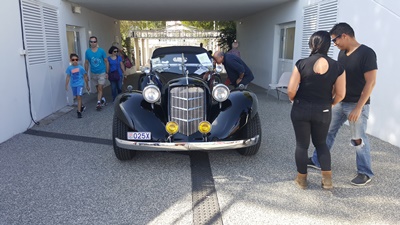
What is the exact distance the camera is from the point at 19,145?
4.84 meters

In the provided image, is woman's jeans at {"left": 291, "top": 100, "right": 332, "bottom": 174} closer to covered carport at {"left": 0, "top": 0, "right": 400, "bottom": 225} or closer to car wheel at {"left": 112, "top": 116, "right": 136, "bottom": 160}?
covered carport at {"left": 0, "top": 0, "right": 400, "bottom": 225}

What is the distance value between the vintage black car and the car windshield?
1235mm

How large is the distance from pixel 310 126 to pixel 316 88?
403mm

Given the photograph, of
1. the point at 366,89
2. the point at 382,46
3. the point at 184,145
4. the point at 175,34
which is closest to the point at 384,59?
the point at 382,46

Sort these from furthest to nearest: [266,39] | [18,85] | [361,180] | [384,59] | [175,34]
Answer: [175,34]
[266,39]
[18,85]
[384,59]
[361,180]

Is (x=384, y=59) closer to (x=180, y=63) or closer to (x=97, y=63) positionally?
(x=180, y=63)

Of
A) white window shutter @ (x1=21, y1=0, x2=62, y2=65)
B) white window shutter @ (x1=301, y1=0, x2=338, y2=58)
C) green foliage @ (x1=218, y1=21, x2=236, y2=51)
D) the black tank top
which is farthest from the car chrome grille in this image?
green foliage @ (x1=218, y1=21, x2=236, y2=51)

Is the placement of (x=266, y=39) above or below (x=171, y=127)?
above

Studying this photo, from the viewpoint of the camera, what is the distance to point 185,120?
3736 mm

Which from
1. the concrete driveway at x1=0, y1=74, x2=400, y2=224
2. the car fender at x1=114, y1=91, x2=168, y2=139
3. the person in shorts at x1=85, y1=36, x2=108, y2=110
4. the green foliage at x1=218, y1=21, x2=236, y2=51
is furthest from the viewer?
the green foliage at x1=218, y1=21, x2=236, y2=51

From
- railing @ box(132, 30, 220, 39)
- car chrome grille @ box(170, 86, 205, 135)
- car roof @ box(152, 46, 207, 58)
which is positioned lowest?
car chrome grille @ box(170, 86, 205, 135)

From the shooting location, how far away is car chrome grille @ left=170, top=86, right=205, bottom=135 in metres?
3.74

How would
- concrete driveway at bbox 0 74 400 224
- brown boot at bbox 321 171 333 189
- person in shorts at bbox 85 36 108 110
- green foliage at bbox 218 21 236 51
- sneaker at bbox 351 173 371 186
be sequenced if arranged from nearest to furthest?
concrete driveway at bbox 0 74 400 224, brown boot at bbox 321 171 333 189, sneaker at bbox 351 173 371 186, person in shorts at bbox 85 36 108 110, green foliage at bbox 218 21 236 51

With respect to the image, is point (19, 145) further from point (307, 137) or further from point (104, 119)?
point (307, 137)
